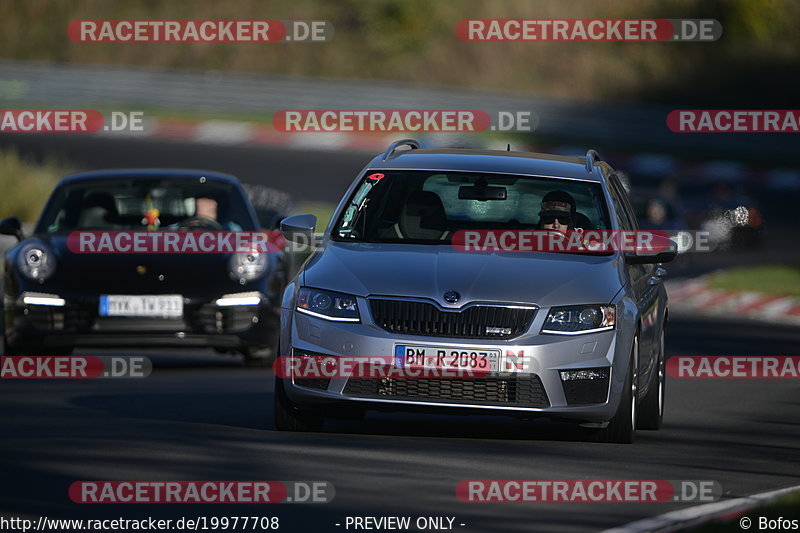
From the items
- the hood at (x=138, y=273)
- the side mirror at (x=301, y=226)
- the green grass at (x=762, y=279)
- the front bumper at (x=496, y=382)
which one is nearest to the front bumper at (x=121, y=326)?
the hood at (x=138, y=273)

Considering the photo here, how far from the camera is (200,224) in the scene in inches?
580

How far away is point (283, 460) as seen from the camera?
902 centimetres

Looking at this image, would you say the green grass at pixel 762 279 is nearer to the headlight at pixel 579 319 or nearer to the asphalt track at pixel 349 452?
the asphalt track at pixel 349 452

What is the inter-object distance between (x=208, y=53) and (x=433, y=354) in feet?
161

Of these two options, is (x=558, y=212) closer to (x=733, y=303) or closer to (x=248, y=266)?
(x=248, y=266)

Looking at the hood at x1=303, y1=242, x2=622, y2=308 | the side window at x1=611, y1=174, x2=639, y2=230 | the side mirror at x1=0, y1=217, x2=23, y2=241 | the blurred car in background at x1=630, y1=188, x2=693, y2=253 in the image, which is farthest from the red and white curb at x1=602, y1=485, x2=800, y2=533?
the blurred car in background at x1=630, y1=188, x2=693, y2=253

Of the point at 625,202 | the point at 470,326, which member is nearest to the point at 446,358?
the point at 470,326

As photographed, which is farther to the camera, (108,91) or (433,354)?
(108,91)

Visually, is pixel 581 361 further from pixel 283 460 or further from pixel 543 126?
pixel 543 126

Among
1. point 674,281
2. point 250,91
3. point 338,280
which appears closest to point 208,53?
point 250,91

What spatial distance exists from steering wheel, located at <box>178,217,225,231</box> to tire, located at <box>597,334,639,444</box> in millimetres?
5246

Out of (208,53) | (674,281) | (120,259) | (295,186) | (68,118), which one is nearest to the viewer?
(120,259)

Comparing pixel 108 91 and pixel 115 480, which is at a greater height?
pixel 108 91

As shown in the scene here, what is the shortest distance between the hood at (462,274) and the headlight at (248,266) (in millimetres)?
3889
